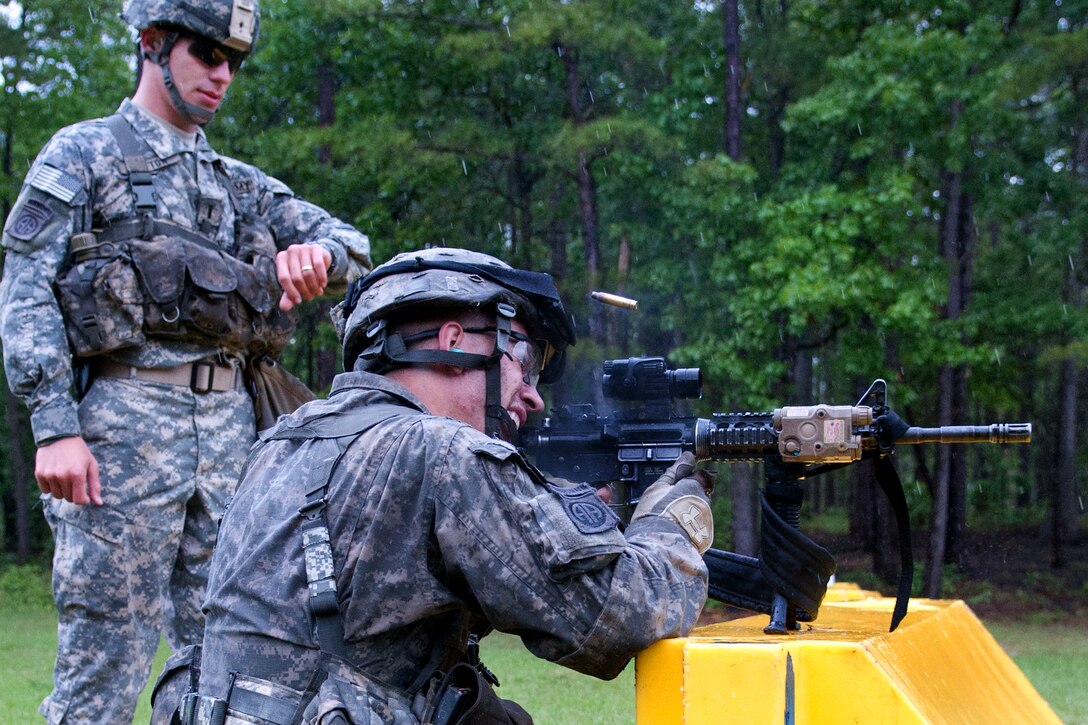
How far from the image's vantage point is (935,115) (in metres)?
16.0

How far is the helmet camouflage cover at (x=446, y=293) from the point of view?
9.26 ft

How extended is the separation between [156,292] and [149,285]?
35 millimetres

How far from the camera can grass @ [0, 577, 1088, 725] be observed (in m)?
6.90

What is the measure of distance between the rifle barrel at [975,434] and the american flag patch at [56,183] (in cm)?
266

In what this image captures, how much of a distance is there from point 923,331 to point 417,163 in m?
7.20

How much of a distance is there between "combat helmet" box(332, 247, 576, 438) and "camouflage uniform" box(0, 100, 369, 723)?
43.5 inches

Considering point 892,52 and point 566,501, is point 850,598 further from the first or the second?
point 892,52

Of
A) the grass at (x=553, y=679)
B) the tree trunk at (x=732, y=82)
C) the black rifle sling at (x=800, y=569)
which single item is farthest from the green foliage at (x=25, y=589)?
the black rifle sling at (x=800, y=569)

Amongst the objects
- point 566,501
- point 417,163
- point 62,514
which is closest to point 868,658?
point 566,501

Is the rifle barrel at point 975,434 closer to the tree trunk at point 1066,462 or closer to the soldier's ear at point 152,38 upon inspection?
the soldier's ear at point 152,38

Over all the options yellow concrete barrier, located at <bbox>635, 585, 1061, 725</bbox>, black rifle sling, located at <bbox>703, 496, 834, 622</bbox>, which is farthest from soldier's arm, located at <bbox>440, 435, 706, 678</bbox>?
black rifle sling, located at <bbox>703, 496, 834, 622</bbox>

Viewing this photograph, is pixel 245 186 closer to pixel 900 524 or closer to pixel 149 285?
pixel 149 285

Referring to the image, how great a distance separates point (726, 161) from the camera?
634 inches

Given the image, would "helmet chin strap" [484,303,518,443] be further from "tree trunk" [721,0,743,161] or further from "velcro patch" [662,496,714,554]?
"tree trunk" [721,0,743,161]
